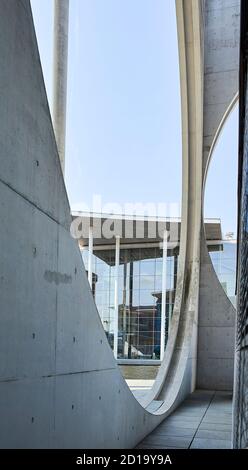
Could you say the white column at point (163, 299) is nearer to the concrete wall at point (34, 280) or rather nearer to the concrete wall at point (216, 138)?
the concrete wall at point (216, 138)

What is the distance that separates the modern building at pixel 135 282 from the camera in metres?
31.0

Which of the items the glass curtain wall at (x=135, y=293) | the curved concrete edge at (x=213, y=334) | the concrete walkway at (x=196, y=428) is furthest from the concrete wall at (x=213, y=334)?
the glass curtain wall at (x=135, y=293)

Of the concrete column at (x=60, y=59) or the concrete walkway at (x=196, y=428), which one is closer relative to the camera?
the concrete walkway at (x=196, y=428)

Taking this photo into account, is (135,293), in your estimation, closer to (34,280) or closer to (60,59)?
(60,59)

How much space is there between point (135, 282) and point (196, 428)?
26.9 m

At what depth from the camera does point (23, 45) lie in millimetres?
2824

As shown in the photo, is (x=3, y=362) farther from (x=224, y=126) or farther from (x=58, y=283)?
(x=224, y=126)

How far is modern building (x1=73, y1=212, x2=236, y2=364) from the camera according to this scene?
31.0m

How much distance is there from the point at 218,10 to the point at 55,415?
1205cm

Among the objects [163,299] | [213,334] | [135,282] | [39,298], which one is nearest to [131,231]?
[135,282]

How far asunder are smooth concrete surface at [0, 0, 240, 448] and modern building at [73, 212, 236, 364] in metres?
25.9

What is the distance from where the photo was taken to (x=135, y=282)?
33.5 metres

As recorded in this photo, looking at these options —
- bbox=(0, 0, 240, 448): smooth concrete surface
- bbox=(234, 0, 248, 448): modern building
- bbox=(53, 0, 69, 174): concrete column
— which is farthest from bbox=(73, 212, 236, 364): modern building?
bbox=(234, 0, 248, 448): modern building

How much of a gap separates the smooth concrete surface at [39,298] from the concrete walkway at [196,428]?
112 cm
